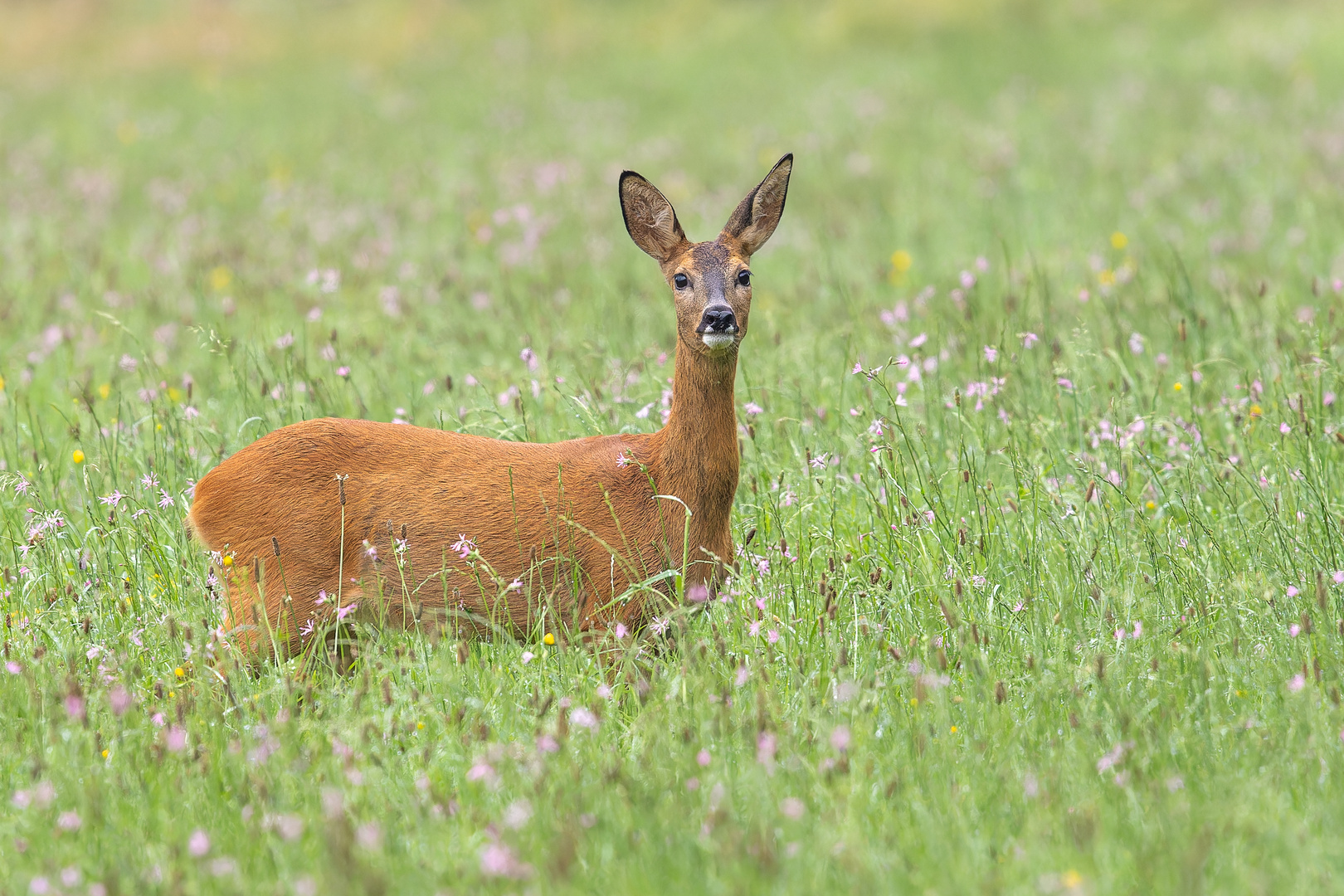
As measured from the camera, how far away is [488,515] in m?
4.07

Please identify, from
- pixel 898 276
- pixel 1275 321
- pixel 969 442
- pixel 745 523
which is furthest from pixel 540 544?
pixel 898 276

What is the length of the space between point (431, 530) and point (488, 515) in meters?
0.17

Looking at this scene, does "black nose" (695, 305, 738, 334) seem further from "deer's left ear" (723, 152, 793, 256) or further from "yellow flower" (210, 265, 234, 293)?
"yellow flower" (210, 265, 234, 293)

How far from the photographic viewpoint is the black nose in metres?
4.01

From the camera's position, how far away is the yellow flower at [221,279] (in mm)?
9133

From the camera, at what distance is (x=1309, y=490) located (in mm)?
4527

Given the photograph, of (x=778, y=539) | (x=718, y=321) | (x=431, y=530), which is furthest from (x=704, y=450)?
(x=431, y=530)

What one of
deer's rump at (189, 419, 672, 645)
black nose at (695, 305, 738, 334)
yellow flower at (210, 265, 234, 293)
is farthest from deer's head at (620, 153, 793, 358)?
yellow flower at (210, 265, 234, 293)

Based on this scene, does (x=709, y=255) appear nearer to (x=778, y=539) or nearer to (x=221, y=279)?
(x=778, y=539)

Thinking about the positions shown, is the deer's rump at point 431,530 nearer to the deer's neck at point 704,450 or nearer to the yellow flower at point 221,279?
the deer's neck at point 704,450

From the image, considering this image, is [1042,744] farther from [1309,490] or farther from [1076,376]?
[1076,376]

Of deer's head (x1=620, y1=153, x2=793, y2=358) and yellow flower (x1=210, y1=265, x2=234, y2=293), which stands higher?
deer's head (x1=620, y1=153, x2=793, y2=358)

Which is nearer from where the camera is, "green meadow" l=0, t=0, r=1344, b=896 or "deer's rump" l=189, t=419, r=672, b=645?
"green meadow" l=0, t=0, r=1344, b=896

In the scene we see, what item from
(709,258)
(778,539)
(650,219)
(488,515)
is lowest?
(778,539)
